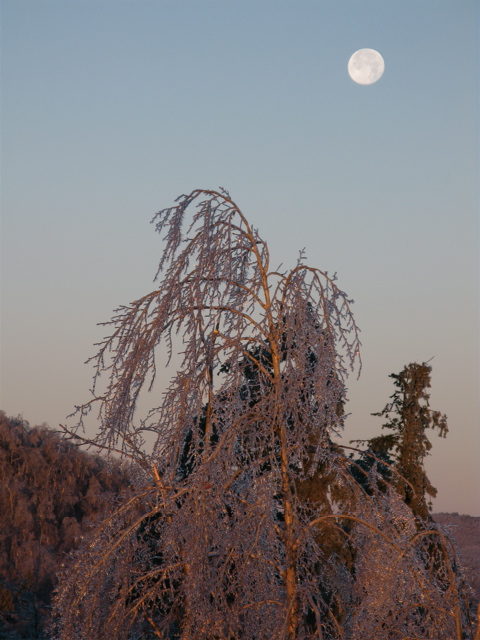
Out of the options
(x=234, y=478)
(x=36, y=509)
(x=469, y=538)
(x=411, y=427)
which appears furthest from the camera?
(x=469, y=538)

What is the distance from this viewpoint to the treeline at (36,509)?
2239cm

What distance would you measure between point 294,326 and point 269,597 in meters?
2.21

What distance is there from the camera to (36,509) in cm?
3159

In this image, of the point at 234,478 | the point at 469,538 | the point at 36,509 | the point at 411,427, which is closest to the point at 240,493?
the point at 234,478

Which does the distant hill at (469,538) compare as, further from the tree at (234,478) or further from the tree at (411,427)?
the tree at (234,478)

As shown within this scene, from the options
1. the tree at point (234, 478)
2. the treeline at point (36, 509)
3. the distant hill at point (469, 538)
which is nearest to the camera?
the tree at point (234, 478)

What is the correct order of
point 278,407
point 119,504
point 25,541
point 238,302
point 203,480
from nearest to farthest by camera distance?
point 203,480, point 278,407, point 238,302, point 119,504, point 25,541

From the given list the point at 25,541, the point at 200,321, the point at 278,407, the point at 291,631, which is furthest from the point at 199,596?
the point at 25,541

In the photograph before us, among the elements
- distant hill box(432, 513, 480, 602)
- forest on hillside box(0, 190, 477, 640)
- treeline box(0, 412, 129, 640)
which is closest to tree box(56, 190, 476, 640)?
forest on hillside box(0, 190, 477, 640)

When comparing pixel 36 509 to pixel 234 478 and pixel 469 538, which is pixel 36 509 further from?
pixel 234 478

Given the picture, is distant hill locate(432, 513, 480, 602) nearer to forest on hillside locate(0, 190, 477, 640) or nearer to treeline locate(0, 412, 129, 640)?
treeline locate(0, 412, 129, 640)

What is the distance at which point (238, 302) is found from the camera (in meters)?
6.13

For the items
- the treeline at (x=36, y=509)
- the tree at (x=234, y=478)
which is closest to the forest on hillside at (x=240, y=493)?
the tree at (x=234, y=478)

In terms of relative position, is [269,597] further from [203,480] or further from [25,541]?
Answer: [25,541]
